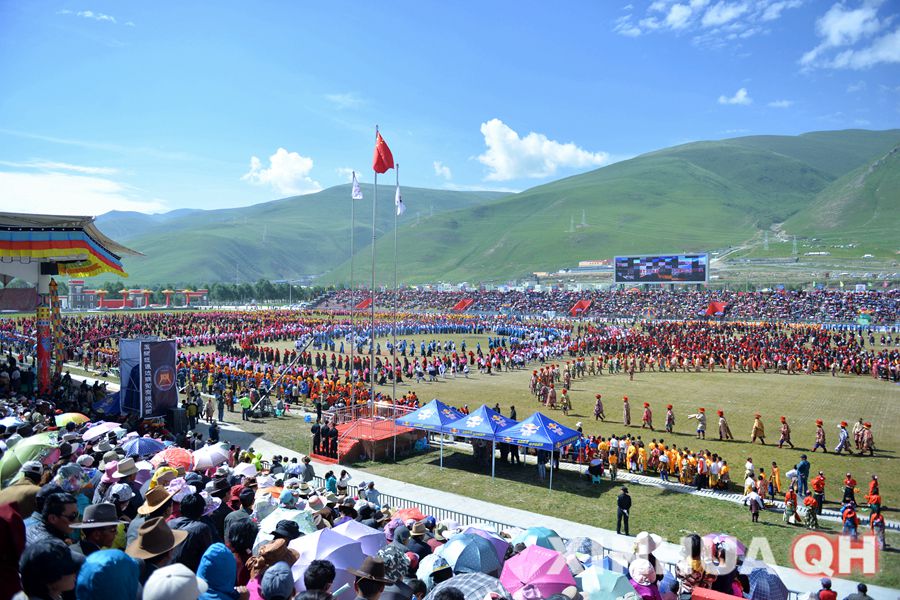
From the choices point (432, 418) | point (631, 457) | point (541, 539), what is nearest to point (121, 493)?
point (541, 539)

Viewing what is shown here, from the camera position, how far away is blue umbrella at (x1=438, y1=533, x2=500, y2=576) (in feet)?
23.3

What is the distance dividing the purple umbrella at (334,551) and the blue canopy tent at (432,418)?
1027cm

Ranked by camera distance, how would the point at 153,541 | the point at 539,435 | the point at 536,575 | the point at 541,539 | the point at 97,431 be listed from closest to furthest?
the point at 153,541, the point at 536,575, the point at 541,539, the point at 97,431, the point at 539,435

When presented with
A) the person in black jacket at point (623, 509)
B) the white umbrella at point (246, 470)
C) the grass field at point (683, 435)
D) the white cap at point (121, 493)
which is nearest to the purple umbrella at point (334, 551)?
the white cap at point (121, 493)

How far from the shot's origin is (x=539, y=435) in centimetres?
1560

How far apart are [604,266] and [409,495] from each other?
129 meters

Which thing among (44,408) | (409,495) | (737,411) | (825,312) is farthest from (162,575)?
(825,312)

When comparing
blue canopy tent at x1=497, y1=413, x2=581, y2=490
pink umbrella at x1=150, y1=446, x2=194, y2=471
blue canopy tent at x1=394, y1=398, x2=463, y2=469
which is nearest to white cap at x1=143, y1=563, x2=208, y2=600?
pink umbrella at x1=150, y1=446, x2=194, y2=471

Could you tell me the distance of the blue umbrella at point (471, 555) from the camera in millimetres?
7102

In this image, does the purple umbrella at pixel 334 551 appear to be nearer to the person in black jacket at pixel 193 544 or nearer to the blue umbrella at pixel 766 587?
the person in black jacket at pixel 193 544

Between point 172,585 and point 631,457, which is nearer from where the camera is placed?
point 172,585

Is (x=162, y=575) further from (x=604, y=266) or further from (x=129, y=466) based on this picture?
(x=604, y=266)

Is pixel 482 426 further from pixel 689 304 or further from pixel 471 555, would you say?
pixel 689 304

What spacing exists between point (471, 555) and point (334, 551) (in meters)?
1.71
